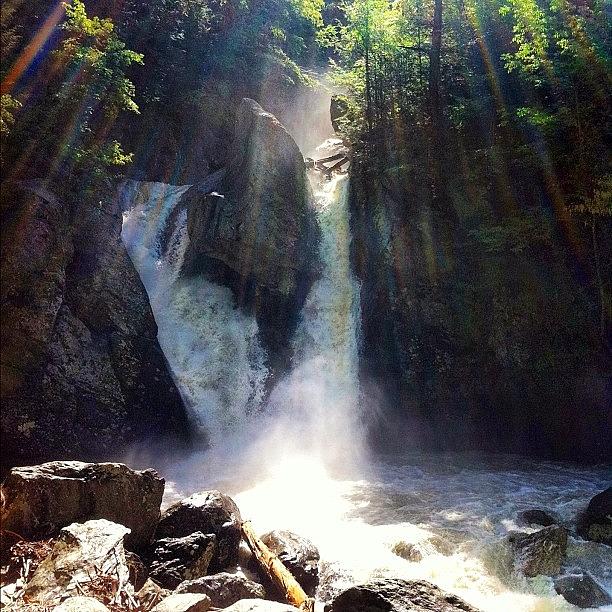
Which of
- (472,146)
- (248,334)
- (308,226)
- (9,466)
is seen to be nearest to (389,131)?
(472,146)

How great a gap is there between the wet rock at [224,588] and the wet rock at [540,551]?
4231mm

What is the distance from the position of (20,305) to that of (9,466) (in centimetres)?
373

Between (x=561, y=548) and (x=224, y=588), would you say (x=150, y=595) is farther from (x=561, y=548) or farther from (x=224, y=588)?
(x=561, y=548)

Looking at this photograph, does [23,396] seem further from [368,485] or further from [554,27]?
[554,27]

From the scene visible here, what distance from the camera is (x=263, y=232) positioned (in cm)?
1888

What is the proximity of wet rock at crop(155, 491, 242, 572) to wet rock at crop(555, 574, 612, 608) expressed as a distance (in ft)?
16.6

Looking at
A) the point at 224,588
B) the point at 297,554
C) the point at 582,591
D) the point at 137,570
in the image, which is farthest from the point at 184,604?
the point at 582,591

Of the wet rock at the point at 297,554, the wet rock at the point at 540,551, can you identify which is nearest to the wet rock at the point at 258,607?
the wet rock at the point at 297,554

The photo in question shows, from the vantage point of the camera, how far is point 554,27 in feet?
49.4

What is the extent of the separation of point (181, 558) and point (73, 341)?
7705 millimetres

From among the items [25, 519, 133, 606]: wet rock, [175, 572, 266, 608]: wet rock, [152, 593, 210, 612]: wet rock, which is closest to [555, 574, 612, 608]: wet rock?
[175, 572, 266, 608]: wet rock

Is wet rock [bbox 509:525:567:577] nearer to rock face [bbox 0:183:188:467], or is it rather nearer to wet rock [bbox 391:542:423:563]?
wet rock [bbox 391:542:423:563]

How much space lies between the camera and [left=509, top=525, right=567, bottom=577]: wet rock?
25.2 ft

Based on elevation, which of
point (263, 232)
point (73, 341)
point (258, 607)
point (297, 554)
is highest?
point (263, 232)
